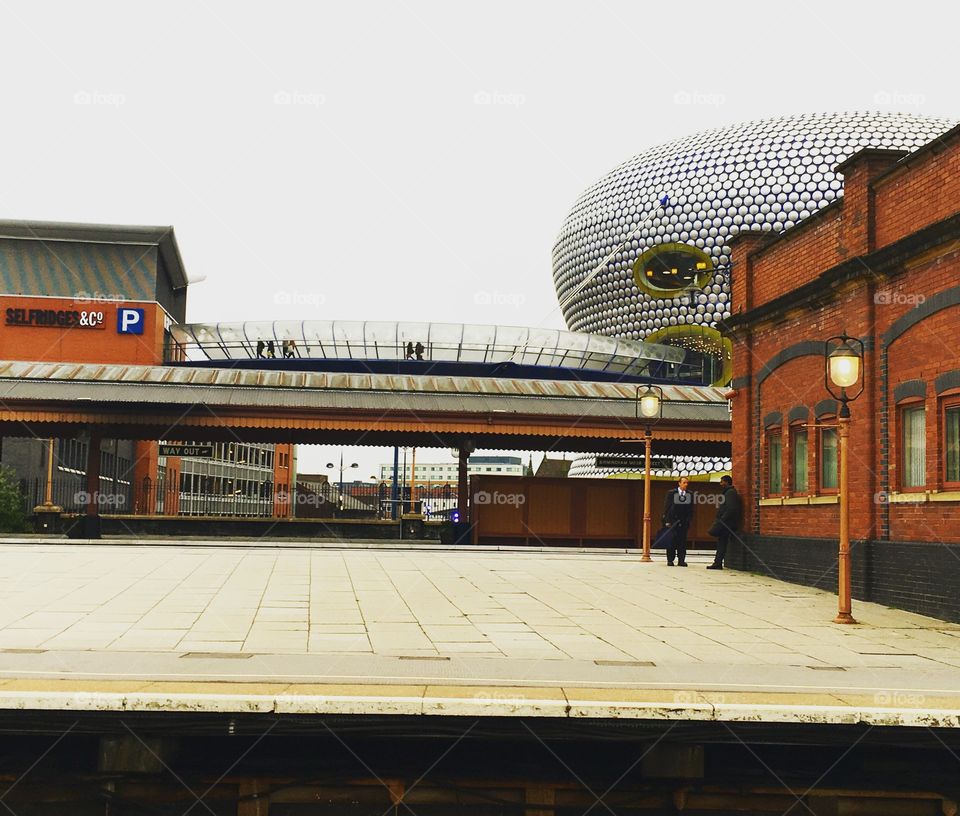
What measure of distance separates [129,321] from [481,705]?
43.6 meters

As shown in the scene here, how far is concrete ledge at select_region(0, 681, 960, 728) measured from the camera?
21.2 ft

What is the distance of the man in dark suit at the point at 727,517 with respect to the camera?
748 inches

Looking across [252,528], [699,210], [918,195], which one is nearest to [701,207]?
[699,210]

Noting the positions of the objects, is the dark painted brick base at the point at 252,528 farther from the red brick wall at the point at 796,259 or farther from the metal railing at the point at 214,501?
the red brick wall at the point at 796,259

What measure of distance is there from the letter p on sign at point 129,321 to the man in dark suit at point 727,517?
33918 millimetres

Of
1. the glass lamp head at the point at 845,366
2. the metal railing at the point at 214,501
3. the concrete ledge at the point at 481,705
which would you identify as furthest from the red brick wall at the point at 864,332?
the metal railing at the point at 214,501

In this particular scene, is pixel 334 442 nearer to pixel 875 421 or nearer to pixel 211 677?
pixel 875 421

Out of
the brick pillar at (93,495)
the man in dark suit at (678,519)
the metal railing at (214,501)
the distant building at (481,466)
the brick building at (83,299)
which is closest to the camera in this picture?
the man in dark suit at (678,519)

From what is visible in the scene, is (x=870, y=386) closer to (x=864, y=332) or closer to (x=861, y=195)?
(x=864, y=332)

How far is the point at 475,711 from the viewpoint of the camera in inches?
257

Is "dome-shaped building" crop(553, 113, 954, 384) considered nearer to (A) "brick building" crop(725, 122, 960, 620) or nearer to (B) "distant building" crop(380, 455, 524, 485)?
(A) "brick building" crop(725, 122, 960, 620)

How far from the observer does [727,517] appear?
1911cm

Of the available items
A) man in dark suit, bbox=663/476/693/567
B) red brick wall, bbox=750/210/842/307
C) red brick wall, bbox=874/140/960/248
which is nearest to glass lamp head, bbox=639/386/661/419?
man in dark suit, bbox=663/476/693/567

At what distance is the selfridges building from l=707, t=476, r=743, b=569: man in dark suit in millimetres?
42142
